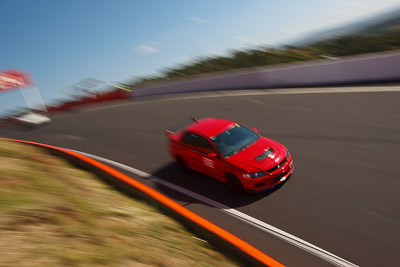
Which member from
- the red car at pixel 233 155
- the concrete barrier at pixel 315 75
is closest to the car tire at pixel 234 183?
the red car at pixel 233 155

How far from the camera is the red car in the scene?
7.12 meters

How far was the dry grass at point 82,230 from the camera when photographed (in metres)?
4.43

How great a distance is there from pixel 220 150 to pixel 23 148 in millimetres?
7472

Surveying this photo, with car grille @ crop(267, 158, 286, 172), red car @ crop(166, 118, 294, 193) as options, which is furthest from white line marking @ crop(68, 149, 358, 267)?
car grille @ crop(267, 158, 286, 172)

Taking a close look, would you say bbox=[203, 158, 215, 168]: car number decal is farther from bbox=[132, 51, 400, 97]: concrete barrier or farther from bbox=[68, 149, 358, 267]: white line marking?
bbox=[132, 51, 400, 97]: concrete barrier

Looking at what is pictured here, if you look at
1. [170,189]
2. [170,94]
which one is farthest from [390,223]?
[170,94]

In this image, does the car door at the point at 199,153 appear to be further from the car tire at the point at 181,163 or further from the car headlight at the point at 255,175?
the car headlight at the point at 255,175

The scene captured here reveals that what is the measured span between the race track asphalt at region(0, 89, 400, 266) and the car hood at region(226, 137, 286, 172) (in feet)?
2.35

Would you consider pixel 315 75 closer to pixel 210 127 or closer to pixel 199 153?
pixel 210 127

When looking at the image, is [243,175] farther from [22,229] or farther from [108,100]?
[108,100]

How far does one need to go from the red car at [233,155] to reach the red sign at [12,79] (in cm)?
2368

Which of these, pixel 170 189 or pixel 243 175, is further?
pixel 170 189

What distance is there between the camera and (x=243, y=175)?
712 centimetres

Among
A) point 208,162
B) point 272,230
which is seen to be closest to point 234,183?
point 208,162
